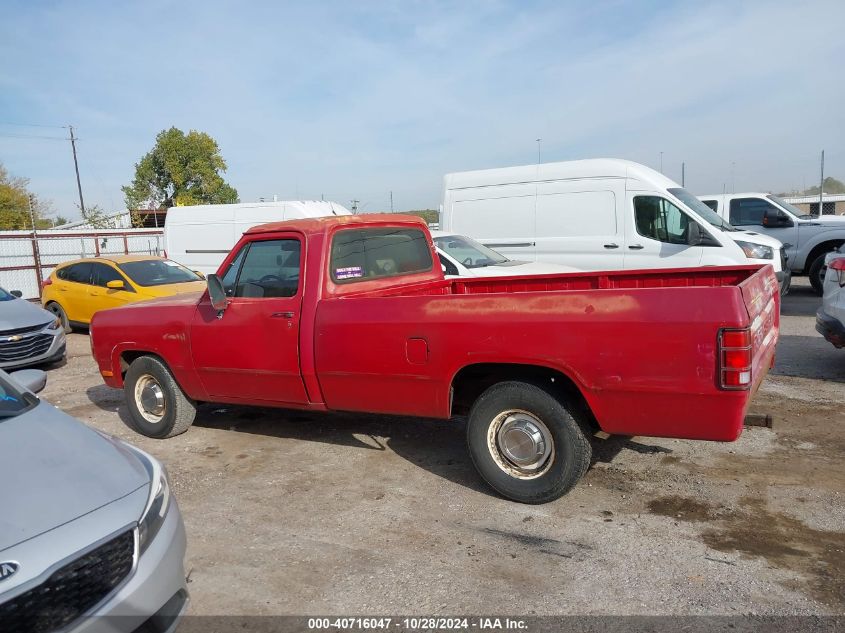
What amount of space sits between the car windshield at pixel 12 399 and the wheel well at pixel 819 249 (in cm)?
1387

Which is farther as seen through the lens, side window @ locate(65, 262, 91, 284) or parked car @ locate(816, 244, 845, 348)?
side window @ locate(65, 262, 91, 284)

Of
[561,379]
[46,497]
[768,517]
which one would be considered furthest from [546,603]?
[46,497]

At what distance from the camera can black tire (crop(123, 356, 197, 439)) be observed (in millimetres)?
5746

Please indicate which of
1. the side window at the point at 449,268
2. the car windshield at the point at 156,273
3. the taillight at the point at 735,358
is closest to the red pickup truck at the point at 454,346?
the taillight at the point at 735,358

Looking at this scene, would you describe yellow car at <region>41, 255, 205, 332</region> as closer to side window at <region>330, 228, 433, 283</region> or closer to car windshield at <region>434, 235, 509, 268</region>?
car windshield at <region>434, 235, 509, 268</region>

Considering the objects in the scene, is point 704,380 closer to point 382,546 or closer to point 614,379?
point 614,379

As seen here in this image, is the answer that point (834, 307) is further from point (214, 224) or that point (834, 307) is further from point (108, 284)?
point (214, 224)

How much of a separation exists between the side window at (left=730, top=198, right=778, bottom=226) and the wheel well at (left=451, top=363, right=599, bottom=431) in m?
11.7

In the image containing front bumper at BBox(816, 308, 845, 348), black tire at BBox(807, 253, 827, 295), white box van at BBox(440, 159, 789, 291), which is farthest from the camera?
black tire at BBox(807, 253, 827, 295)

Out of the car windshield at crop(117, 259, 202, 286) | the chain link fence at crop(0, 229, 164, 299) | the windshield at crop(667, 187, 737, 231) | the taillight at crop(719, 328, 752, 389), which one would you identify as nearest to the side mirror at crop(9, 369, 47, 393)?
the taillight at crop(719, 328, 752, 389)

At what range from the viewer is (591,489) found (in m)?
4.38

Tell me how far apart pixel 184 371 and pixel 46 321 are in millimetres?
4914

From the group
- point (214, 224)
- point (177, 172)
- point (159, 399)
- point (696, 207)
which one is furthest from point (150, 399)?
point (177, 172)

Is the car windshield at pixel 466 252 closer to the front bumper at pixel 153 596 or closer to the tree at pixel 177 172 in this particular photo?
the front bumper at pixel 153 596
